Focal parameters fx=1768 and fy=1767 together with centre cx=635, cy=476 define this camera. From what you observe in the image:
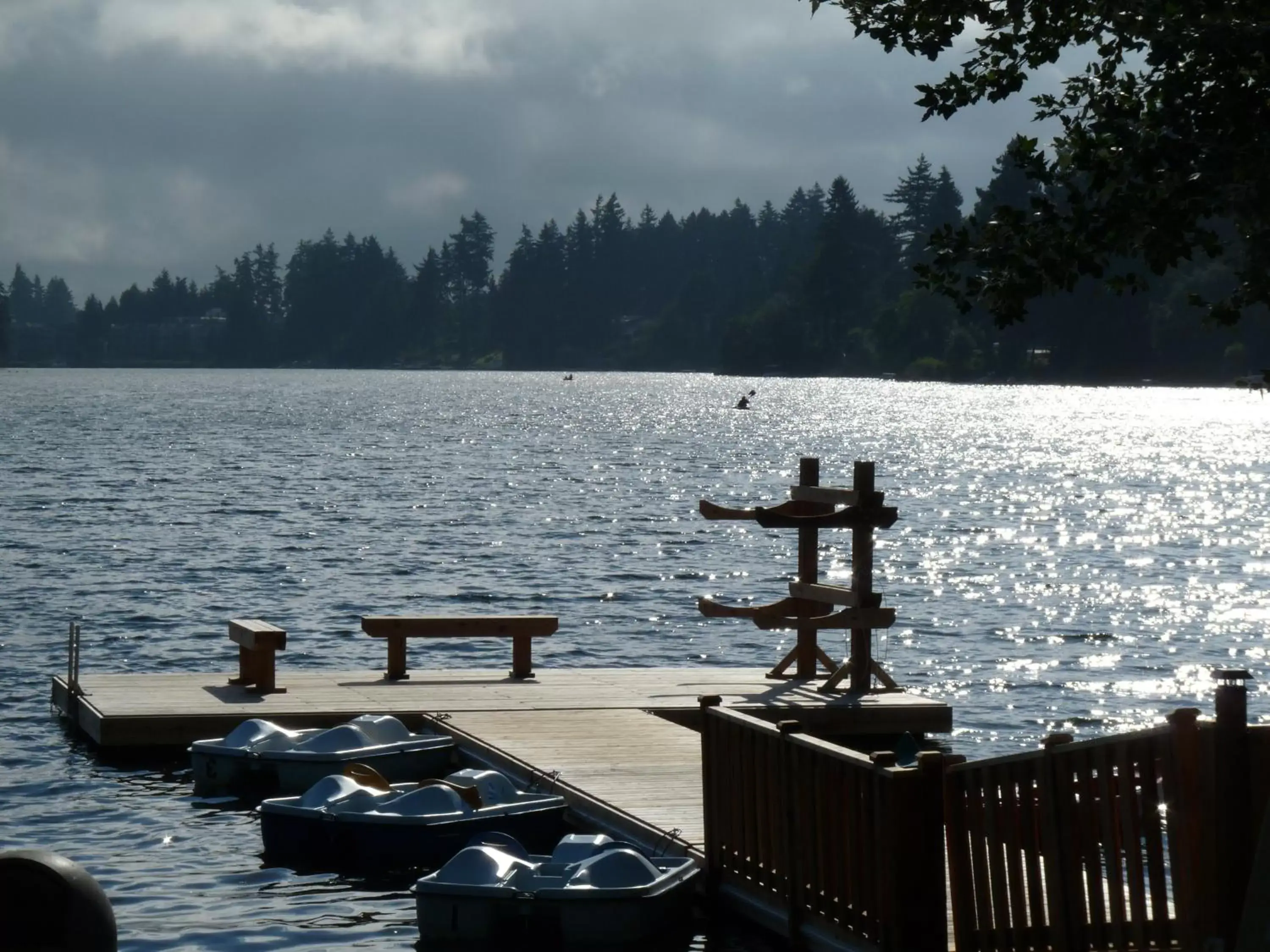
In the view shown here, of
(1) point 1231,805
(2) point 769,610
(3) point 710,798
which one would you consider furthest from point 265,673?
(1) point 1231,805

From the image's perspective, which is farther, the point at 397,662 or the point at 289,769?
the point at 397,662

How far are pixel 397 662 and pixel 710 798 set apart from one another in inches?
334

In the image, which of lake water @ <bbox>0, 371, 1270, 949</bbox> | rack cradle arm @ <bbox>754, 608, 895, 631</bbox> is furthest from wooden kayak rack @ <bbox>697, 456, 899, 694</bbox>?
lake water @ <bbox>0, 371, 1270, 949</bbox>

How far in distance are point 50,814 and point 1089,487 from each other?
6304 cm

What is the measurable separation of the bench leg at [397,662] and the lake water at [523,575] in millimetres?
3090

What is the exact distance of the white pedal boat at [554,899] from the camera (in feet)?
37.3

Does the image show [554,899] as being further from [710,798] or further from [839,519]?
[839,519]

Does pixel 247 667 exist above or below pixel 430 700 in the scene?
above

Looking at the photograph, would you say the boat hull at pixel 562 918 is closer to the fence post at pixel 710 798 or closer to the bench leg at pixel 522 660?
the fence post at pixel 710 798

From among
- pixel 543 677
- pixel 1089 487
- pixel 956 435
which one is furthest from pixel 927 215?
pixel 543 677

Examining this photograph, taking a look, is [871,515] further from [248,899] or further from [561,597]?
[561,597]

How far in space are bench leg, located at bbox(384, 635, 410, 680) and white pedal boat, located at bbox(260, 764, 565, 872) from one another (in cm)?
535

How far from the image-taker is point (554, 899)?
11359 millimetres

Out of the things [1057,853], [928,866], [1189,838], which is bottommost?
[928,866]
